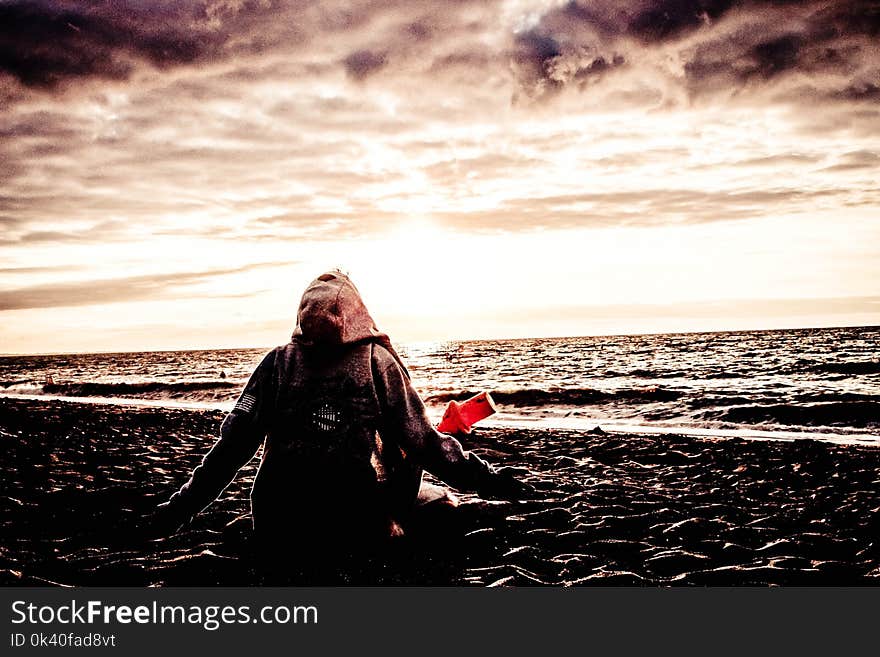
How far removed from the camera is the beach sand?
4.79 meters

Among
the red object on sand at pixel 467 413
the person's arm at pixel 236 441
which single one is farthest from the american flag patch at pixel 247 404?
the red object on sand at pixel 467 413

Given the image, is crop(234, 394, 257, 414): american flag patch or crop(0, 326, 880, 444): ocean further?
crop(0, 326, 880, 444): ocean

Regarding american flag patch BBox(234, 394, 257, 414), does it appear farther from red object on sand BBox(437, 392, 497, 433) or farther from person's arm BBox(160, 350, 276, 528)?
red object on sand BBox(437, 392, 497, 433)

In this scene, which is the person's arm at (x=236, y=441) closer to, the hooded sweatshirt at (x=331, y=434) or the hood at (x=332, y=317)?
the hooded sweatshirt at (x=331, y=434)

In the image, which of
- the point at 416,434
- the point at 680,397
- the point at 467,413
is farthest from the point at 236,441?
the point at 680,397

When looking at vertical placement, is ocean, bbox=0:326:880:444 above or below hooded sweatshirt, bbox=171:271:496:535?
below

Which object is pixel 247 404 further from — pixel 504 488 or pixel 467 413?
pixel 504 488

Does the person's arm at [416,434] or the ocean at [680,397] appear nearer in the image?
the person's arm at [416,434]

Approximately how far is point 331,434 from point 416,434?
2.05 feet

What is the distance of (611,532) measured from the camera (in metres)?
5.79

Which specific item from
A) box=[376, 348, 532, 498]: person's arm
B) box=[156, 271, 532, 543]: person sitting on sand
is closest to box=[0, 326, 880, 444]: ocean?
box=[376, 348, 532, 498]: person's arm

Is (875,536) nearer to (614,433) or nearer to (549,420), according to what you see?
(614,433)

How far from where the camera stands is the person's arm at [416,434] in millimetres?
4695
